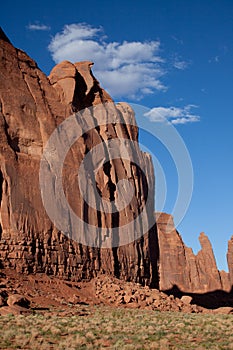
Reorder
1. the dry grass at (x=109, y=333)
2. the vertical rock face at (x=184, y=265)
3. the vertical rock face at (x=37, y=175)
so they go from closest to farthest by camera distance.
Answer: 1. the dry grass at (x=109, y=333)
2. the vertical rock face at (x=37, y=175)
3. the vertical rock face at (x=184, y=265)

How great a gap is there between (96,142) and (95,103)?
5748mm

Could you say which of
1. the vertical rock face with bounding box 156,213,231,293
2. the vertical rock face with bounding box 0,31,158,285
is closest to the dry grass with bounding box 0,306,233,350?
the vertical rock face with bounding box 0,31,158,285

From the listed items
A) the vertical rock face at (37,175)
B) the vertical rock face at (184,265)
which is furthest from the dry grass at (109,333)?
the vertical rock face at (184,265)

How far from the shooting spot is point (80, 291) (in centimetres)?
3391

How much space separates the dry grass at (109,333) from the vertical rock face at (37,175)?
836cm

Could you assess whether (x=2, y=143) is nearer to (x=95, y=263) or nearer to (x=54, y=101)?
(x=54, y=101)

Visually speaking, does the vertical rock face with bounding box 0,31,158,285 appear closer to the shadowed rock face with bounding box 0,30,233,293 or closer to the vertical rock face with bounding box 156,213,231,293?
the shadowed rock face with bounding box 0,30,233,293

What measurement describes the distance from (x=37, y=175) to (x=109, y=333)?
54.8ft

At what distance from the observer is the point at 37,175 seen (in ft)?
115

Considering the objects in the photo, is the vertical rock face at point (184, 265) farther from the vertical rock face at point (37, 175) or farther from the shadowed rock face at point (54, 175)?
the vertical rock face at point (37, 175)

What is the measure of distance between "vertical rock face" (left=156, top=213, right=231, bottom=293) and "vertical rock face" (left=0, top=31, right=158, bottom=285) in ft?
125

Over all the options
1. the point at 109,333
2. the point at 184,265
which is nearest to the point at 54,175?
the point at 109,333

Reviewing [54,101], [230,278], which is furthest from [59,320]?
[230,278]

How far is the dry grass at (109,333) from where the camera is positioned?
58.2ft
